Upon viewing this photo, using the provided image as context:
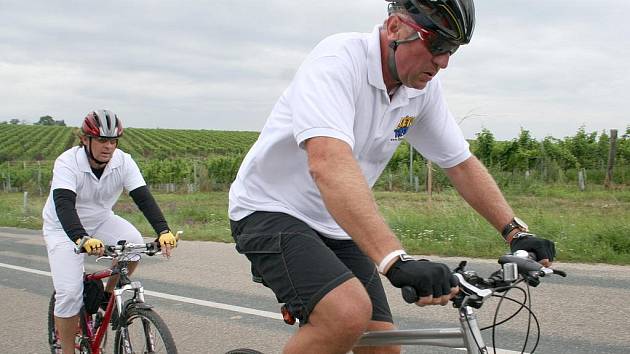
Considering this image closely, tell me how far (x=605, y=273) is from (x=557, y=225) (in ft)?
8.38

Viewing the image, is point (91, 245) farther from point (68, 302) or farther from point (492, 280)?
point (492, 280)

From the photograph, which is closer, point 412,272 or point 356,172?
point 412,272

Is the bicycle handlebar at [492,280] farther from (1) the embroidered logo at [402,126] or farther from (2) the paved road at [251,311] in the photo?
(2) the paved road at [251,311]

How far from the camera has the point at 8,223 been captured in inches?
715

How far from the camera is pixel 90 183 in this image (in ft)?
15.4

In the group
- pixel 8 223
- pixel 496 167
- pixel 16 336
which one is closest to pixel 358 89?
pixel 16 336

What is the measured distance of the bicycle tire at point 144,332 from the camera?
394 cm

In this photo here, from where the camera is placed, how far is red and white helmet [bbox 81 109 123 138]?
14.6 feet

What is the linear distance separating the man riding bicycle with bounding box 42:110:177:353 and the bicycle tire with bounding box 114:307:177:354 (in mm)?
453

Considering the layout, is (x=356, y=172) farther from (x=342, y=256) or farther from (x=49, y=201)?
(x=49, y=201)

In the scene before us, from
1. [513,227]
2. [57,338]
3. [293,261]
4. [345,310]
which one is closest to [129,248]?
[57,338]

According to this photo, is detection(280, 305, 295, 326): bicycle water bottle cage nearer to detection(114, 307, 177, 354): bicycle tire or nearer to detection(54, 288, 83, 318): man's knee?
detection(114, 307, 177, 354): bicycle tire

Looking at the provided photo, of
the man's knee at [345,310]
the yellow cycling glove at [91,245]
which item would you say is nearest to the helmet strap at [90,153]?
the yellow cycling glove at [91,245]

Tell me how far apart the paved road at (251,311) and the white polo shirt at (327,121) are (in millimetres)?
2547
